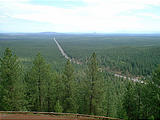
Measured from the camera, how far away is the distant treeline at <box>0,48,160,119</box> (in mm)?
12930

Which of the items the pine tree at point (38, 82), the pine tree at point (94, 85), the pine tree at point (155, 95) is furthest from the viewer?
the pine tree at point (38, 82)

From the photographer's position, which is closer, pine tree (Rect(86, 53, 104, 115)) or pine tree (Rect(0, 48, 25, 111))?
pine tree (Rect(0, 48, 25, 111))

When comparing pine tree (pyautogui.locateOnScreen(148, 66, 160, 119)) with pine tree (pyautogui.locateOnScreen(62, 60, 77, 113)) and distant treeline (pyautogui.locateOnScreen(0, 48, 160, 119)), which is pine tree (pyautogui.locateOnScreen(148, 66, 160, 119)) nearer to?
distant treeline (pyautogui.locateOnScreen(0, 48, 160, 119))

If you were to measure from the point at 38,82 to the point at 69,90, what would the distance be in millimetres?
3013

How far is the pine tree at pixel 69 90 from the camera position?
49.8 feet

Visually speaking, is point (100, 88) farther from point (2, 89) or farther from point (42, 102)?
point (2, 89)

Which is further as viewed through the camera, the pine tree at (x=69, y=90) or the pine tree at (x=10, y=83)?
the pine tree at (x=69, y=90)

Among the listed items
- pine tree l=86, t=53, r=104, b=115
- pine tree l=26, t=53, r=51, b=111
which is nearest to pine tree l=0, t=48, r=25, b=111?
pine tree l=26, t=53, r=51, b=111

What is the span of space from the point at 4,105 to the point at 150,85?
12.0m

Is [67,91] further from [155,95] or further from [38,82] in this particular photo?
[155,95]

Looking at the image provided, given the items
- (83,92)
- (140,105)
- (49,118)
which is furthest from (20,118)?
(140,105)

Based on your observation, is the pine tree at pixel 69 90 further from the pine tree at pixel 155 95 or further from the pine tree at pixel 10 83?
the pine tree at pixel 155 95

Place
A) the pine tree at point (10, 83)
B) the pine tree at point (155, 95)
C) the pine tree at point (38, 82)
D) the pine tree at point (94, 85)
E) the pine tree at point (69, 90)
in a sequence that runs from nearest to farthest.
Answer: the pine tree at point (155, 95), the pine tree at point (10, 83), the pine tree at point (94, 85), the pine tree at point (38, 82), the pine tree at point (69, 90)

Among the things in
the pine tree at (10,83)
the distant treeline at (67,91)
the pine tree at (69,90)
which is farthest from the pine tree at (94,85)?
the pine tree at (10,83)
